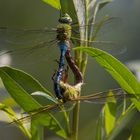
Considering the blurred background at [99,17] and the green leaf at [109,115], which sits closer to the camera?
the green leaf at [109,115]

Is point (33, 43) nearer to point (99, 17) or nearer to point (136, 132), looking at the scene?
point (136, 132)

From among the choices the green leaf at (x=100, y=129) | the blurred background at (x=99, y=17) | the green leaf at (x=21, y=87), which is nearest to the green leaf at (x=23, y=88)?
the green leaf at (x=21, y=87)

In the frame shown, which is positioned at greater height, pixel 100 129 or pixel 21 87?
pixel 21 87

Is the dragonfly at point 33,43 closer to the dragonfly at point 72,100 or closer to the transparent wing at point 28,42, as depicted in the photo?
the transparent wing at point 28,42

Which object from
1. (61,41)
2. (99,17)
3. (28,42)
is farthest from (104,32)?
(99,17)

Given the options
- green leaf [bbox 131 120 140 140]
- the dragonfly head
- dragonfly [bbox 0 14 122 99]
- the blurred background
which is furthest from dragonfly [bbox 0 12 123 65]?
the blurred background

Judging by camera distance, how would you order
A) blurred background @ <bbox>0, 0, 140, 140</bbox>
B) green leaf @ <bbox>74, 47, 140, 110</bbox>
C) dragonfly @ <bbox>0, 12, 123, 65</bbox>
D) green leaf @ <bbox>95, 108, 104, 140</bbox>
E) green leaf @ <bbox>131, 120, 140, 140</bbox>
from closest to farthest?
1. green leaf @ <bbox>74, 47, 140, 110</bbox>
2. green leaf @ <bbox>131, 120, 140, 140</bbox>
3. green leaf @ <bbox>95, 108, 104, 140</bbox>
4. dragonfly @ <bbox>0, 12, 123, 65</bbox>
5. blurred background @ <bbox>0, 0, 140, 140</bbox>

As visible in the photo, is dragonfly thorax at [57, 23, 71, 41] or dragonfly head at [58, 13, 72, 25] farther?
dragonfly thorax at [57, 23, 71, 41]

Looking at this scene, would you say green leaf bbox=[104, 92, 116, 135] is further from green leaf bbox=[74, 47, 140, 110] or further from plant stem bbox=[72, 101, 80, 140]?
green leaf bbox=[74, 47, 140, 110]

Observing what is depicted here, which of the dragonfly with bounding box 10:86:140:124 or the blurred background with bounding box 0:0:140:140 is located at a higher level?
the blurred background with bounding box 0:0:140:140

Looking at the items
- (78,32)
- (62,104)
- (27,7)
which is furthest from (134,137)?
(27,7)

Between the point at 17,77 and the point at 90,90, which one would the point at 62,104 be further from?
the point at 90,90
